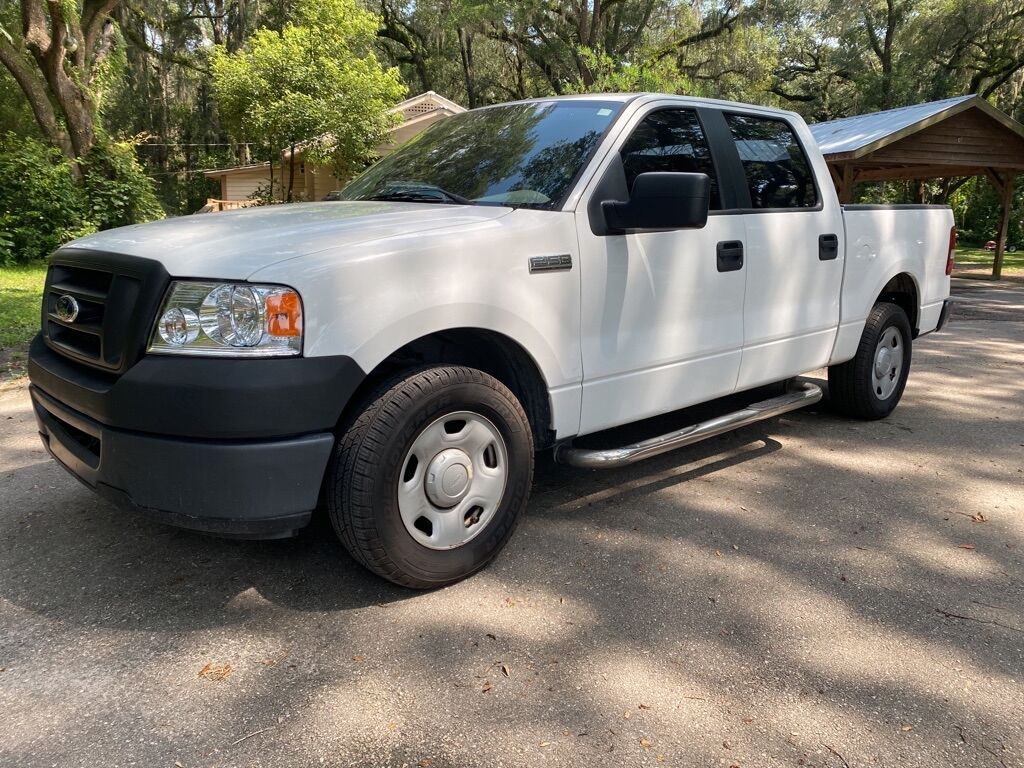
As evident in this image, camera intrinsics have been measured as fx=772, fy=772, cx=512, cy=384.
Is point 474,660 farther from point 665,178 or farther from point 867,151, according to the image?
point 867,151

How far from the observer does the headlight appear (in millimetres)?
2430

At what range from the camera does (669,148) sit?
373 cm

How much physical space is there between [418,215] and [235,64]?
68.4 ft

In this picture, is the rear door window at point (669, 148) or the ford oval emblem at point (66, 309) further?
the rear door window at point (669, 148)

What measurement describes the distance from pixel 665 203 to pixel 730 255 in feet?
2.93

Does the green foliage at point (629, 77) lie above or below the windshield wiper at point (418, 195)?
above

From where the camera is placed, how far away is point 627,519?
368 centimetres

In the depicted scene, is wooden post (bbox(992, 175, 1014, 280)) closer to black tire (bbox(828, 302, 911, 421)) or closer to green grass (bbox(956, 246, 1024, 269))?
green grass (bbox(956, 246, 1024, 269))

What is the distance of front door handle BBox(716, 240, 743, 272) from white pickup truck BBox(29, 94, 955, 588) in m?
0.02

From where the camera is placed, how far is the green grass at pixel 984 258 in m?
21.9

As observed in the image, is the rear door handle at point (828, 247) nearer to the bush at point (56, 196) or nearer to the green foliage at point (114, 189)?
the bush at point (56, 196)

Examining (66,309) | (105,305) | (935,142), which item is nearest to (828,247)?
(105,305)

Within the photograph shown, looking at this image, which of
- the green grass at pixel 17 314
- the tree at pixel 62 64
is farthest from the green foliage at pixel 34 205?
the green grass at pixel 17 314

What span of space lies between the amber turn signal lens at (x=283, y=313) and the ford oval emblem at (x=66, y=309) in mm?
929
